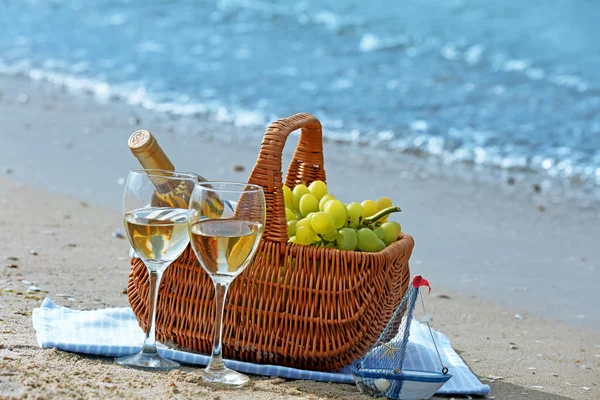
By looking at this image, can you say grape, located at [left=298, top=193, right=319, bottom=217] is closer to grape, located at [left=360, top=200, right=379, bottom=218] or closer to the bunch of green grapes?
the bunch of green grapes

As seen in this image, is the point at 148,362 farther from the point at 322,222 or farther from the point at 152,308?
the point at 322,222

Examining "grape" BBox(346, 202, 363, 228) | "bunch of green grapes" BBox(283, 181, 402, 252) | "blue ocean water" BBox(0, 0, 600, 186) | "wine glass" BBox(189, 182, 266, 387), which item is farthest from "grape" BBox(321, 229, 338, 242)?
"blue ocean water" BBox(0, 0, 600, 186)

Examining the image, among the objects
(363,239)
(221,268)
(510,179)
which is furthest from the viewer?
(510,179)

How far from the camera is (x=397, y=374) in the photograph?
255 centimetres

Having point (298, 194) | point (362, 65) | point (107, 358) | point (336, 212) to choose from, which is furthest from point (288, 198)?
point (362, 65)

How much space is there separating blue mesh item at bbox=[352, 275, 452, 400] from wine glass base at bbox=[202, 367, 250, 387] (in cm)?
34

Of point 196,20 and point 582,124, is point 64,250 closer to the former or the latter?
point 582,124

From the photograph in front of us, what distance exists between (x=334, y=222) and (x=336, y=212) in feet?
0.12

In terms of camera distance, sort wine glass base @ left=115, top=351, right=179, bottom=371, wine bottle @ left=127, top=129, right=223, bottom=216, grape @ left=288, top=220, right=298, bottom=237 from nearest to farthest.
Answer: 1. wine bottle @ left=127, top=129, right=223, bottom=216
2. wine glass base @ left=115, top=351, right=179, bottom=371
3. grape @ left=288, top=220, right=298, bottom=237

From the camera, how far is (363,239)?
2754 millimetres

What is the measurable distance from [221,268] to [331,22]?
12.7 meters

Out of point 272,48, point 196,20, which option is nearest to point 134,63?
point 272,48

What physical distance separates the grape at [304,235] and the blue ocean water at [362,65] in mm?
5044

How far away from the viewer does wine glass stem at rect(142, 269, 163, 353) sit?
2598 mm
